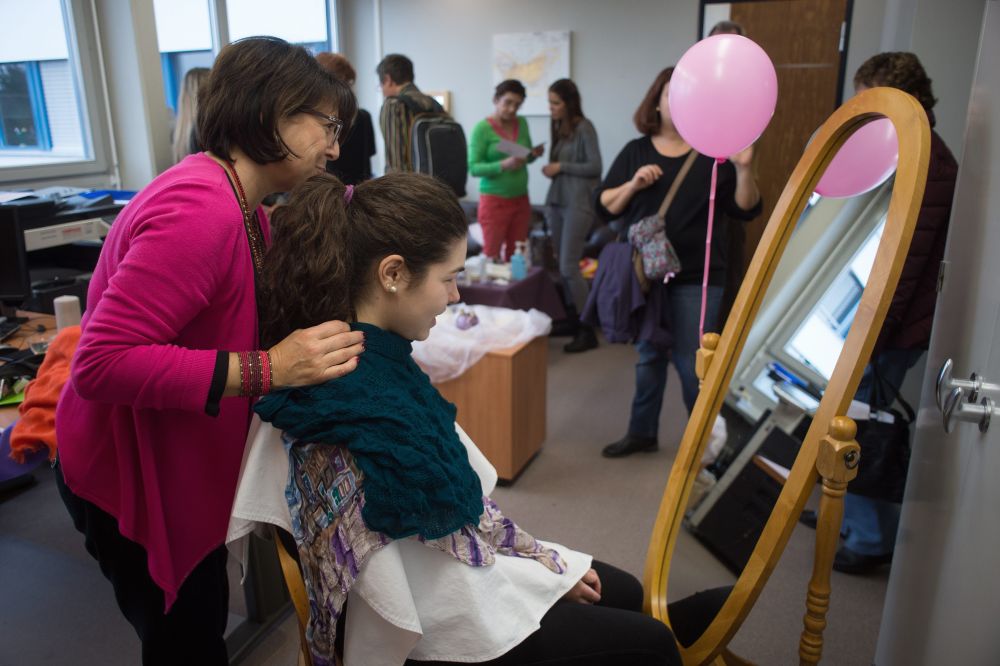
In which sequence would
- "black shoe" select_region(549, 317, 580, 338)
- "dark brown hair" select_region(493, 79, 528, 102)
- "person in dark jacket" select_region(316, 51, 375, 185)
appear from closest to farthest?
"person in dark jacket" select_region(316, 51, 375, 185) → "dark brown hair" select_region(493, 79, 528, 102) → "black shoe" select_region(549, 317, 580, 338)

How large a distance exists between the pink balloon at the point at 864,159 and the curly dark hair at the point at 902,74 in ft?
1.79

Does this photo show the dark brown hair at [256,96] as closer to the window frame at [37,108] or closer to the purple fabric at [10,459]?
the purple fabric at [10,459]

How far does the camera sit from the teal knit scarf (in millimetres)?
957

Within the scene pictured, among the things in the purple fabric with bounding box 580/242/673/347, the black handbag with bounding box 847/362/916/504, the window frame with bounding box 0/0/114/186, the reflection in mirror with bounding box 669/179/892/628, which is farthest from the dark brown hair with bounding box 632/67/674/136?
the window frame with bounding box 0/0/114/186

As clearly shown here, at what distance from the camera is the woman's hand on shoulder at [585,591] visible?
1190 millimetres

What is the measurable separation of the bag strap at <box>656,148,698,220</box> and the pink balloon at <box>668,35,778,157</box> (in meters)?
0.57

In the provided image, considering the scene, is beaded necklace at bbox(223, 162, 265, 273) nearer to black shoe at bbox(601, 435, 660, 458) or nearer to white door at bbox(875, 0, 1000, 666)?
white door at bbox(875, 0, 1000, 666)

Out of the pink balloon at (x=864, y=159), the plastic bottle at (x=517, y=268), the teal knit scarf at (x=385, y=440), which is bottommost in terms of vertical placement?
the plastic bottle at (x=517, y=268)

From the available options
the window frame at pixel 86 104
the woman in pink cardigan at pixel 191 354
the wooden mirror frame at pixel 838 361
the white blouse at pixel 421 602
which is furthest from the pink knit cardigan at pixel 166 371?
the window frame at pixel 86 104

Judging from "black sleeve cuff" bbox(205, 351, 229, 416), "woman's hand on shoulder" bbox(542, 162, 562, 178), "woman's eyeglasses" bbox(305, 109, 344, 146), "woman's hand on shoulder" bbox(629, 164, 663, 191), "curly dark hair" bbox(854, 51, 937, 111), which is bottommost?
"black sleeve cuff" bbox(205, 351, 229, 416)

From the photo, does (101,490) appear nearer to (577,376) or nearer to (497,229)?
(577,376)

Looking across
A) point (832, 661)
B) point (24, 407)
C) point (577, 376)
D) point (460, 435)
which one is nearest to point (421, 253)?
point (460, 435)

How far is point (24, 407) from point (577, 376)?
2.84 meters

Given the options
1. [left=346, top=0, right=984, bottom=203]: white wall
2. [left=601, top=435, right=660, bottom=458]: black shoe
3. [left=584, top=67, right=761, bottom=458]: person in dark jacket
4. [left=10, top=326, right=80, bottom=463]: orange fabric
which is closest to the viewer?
[left=10, top=326, right=80, bottom=463]: orange fabric
